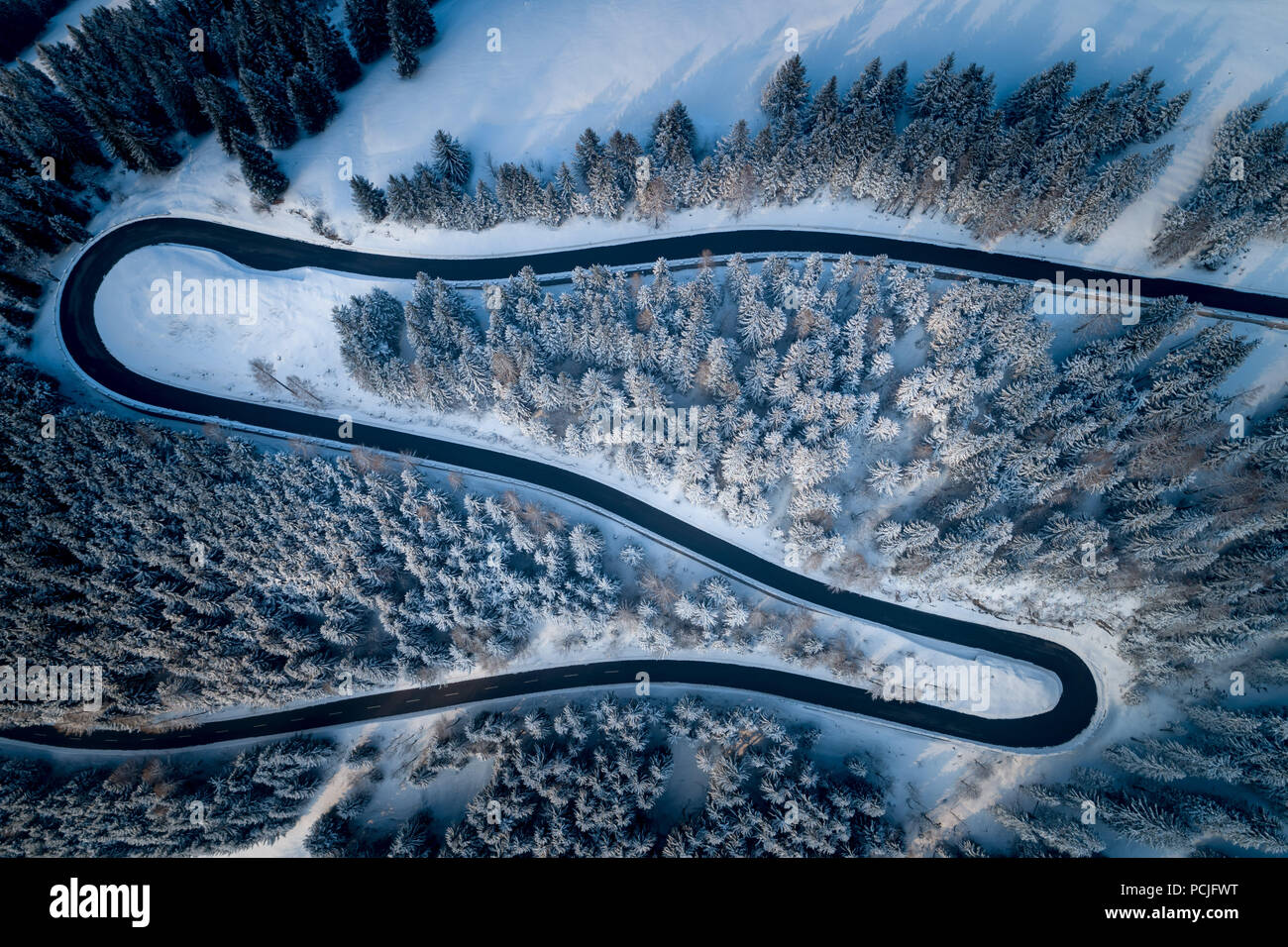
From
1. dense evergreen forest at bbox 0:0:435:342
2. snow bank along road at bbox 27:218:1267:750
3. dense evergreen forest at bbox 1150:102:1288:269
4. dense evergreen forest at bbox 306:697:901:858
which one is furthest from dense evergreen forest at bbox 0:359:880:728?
dense evergreen forest at bbox 1150:102:1288:269

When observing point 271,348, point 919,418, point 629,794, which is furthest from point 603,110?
point 629,794

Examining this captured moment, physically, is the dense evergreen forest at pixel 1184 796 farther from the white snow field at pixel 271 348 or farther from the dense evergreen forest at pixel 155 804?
the dense evergreen forest at pixel 155 804

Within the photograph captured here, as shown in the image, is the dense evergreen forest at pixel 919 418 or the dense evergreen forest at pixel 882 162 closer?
the dense evergreen forest at pixel 919 418

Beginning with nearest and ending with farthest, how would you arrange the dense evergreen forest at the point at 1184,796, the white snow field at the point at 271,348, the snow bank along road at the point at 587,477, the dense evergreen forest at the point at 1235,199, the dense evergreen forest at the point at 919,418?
the dense evergreen forest at the point at 1184,796 < the dense evergreen forest at the point at 919,418 < the snow bank along road at the point at 587,477 < the dense evergreen forest at the point at 1235,199 < the white snow field at the point at 271,348

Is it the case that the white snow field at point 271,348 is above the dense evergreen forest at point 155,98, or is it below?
below

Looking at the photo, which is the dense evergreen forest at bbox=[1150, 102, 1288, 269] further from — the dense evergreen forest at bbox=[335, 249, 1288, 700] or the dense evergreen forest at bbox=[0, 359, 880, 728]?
the dense evergreen forest at bbox=[0, 359, 880, 728]

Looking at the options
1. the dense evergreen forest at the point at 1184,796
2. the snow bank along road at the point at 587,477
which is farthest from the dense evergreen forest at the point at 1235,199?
the dense evergreen forest at the point at 1184,796
